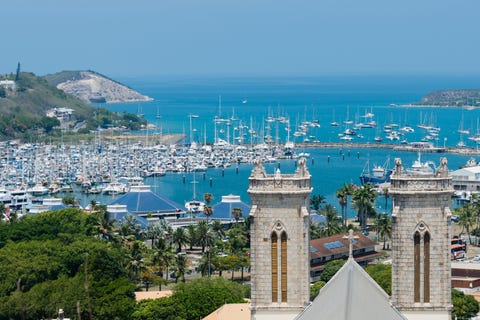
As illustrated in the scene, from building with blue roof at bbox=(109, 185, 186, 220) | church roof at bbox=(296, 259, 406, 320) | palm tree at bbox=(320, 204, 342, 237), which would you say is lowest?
building with blue roof at bbox=(109, 185, 186, 220)

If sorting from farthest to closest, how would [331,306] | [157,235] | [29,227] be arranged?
1. [157,235]
2. [29,227]
3. [331,306]

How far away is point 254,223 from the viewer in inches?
1486

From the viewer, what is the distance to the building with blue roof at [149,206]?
109m

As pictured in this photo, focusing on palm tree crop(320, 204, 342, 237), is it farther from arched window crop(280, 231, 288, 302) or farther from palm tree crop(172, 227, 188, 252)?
arched window crop(280, 231, 288, 302)

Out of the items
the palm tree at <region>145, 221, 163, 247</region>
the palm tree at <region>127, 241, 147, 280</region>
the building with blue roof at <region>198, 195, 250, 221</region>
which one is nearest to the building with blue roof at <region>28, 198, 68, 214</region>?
the building with blue roof at <region>198, 195, 250, 221</region>

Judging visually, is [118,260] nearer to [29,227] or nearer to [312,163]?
[29,227]

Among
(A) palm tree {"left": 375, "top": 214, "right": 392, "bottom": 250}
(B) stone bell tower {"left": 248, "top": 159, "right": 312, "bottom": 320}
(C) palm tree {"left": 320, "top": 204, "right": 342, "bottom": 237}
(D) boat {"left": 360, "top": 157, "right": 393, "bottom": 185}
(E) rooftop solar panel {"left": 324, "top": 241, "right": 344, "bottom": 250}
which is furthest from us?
(D) boat {"left": 360, "top": 157, "right": 393, "bottom": 185}

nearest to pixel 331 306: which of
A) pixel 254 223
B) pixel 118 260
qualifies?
pixel 254 223

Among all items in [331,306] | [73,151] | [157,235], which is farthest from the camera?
[73,151]

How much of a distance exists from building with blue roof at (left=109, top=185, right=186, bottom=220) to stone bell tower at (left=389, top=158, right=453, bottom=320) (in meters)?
71.7

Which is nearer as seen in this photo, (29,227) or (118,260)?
(118,260)

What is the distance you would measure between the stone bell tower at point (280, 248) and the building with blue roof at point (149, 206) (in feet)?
231

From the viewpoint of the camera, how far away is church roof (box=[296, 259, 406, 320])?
3509 centimetres

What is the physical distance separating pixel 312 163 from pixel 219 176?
1706cm
